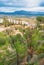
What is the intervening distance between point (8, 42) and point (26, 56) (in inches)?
13.0

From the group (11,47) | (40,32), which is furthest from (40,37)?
(11,47)

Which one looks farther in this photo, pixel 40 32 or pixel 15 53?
pixel 40 32

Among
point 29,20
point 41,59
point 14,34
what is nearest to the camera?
point 41,59

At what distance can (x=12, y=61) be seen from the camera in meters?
2.63

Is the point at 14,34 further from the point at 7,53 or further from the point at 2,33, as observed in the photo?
the point at 7,53

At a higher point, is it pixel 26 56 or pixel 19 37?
pixel 19 37

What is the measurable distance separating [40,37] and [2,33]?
547 mm

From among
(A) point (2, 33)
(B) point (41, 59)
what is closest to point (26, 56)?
(B) point (41, 59)

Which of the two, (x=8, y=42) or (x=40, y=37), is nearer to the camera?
(x=8, y=42)

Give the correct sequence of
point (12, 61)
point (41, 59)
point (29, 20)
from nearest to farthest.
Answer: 1. point (12, 61)
2. point (41, 59)
3. point (29, 20)

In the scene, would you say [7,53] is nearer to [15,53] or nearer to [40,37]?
[15,53]

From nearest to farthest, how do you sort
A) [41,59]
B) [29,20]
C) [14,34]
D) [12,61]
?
[12,61]
[41,59]
[14,34]
[29,20]

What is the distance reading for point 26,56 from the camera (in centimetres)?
298

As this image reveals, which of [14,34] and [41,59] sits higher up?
[14,34]
